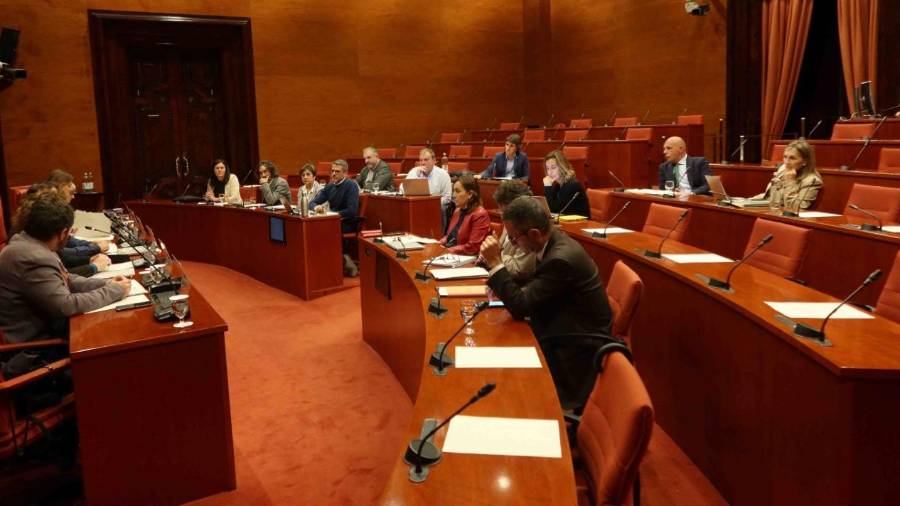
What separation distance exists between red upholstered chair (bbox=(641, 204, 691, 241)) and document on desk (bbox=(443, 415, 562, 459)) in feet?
9.27

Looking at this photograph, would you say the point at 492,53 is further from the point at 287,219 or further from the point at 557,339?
the point at 557,339

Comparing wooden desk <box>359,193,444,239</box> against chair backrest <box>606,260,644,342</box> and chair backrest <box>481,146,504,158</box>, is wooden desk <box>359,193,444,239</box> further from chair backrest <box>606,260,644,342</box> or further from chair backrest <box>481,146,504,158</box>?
chair backrest <box>606,260,644,342</box>

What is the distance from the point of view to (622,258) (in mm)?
3807

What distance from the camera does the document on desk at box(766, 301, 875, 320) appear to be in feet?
7.79

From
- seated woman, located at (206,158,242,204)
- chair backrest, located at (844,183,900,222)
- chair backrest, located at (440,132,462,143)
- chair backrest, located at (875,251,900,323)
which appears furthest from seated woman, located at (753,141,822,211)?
chair backrest, located at (440,132,462,143)

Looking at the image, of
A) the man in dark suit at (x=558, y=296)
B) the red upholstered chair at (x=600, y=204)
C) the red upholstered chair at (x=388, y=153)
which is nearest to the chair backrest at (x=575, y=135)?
the red upholstered chair at (x=388, y=153)

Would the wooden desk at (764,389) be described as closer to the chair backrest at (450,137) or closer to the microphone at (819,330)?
the microphone at (819,330)

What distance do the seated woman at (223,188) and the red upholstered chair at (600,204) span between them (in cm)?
409

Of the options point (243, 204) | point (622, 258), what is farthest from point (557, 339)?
point (243, 204)

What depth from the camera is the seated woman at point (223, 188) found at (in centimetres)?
826

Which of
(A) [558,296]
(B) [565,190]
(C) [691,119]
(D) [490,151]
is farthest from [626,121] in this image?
(A) [558,296]

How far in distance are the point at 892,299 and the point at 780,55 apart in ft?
25.1

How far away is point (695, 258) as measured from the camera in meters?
3.46

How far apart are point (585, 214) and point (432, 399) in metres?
3.74
